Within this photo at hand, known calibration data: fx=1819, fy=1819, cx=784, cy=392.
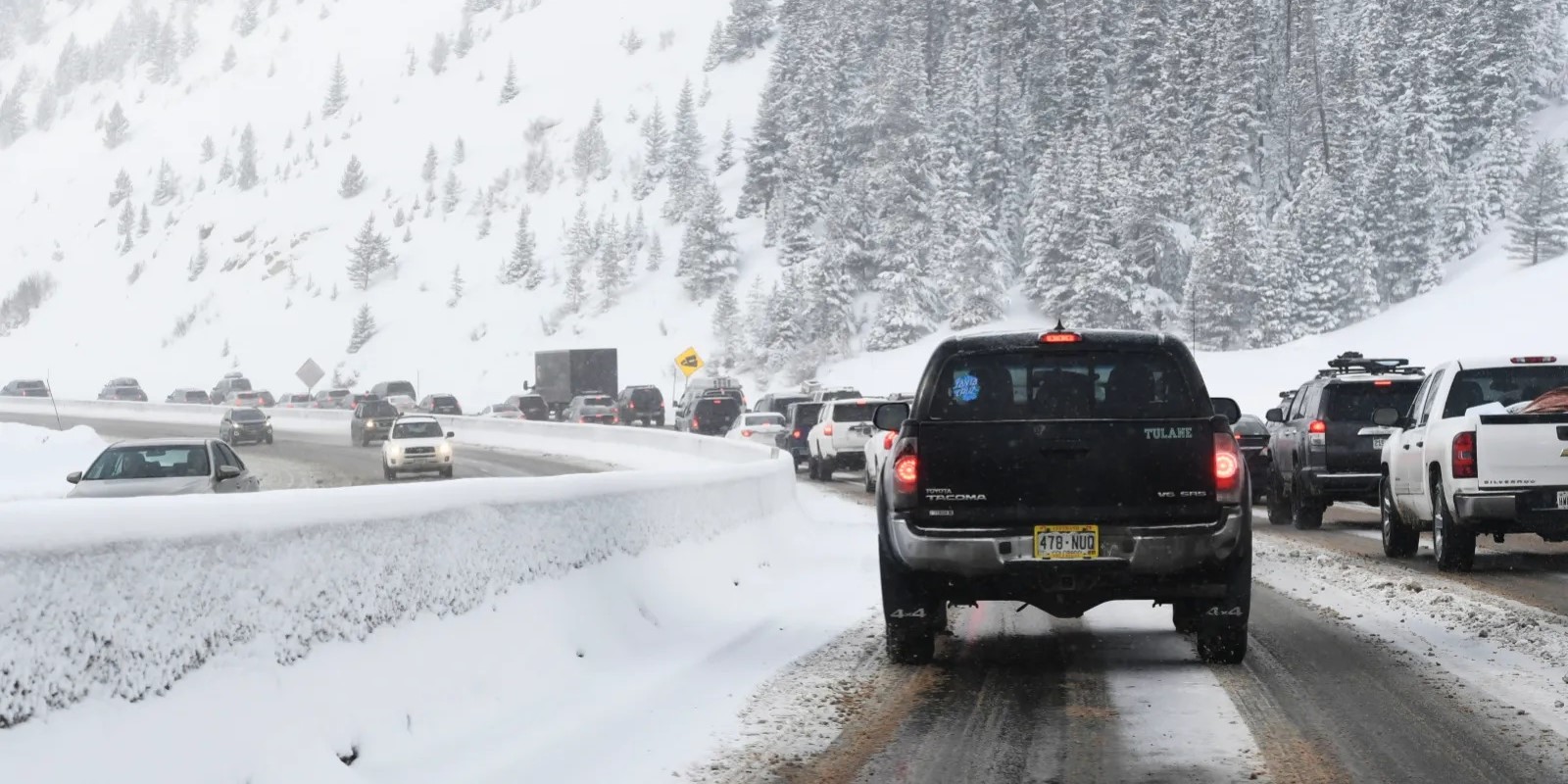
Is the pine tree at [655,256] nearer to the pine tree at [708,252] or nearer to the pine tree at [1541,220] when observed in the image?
the pine tree at [708,252]

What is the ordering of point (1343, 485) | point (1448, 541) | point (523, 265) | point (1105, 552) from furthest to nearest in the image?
point (523, 265)
point (1343, 485)
point (1448, 541)
point (1105, 552)

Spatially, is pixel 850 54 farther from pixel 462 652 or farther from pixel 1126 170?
pixel 462 652

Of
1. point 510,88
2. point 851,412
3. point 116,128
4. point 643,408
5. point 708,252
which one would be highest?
point 116,128

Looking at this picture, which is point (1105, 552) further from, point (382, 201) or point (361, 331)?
point (382, 201)

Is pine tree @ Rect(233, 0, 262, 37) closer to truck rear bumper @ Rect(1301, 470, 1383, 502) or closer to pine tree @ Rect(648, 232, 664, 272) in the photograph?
pine tree @ Rect(648, 232, 664, 272)

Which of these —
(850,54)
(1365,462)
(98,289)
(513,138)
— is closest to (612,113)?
(513,138)

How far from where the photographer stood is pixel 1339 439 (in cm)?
2122

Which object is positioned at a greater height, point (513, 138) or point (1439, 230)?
point (513, 138)

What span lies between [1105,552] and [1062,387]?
0.97 m

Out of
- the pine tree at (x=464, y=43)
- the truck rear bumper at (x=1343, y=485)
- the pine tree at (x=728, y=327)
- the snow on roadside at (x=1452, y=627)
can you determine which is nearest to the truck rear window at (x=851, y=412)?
the truck rear bumper at (x=1343, y=485)

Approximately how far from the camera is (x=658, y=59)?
142 meters

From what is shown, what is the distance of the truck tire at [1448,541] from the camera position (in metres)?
15.1

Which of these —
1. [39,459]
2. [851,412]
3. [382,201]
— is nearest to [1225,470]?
[851,412]

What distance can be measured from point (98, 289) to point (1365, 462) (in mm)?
120349
